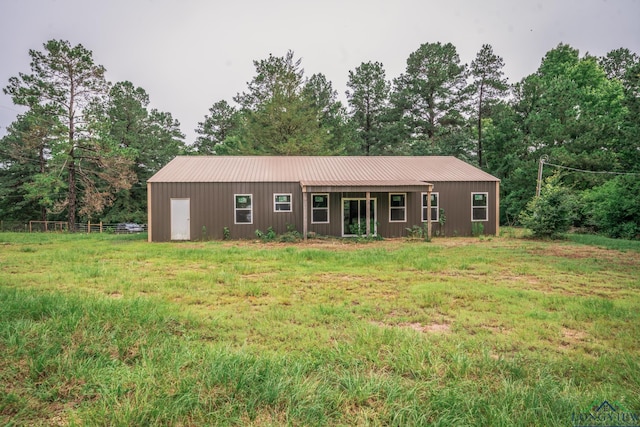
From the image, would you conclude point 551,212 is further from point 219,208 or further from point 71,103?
point 71,103

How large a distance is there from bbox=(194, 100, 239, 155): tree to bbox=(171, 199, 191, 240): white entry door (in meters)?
23.7

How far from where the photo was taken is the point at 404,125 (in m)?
30.0

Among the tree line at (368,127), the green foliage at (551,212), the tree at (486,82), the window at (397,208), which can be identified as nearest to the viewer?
the green foliage at (551,212)

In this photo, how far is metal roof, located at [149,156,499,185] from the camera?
611 inches

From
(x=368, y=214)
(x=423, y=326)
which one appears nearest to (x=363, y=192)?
(x=368, y=214)

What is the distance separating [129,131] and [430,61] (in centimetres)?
2812

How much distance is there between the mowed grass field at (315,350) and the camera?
7.58ft

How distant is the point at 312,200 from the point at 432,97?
2028 cm

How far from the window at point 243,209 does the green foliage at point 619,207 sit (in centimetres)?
1496

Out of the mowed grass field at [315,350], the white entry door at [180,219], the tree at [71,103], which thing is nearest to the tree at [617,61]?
A: the mowed grass field at [315,350]

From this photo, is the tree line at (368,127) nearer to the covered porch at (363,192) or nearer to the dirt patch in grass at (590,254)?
the dirt patch in grass at (590,254)

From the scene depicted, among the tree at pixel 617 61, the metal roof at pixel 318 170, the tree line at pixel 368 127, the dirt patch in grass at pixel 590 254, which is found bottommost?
the dirt patch in grass at pixel 590 254

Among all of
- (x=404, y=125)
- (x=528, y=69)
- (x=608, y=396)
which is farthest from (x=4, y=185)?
(x=528, y=69)

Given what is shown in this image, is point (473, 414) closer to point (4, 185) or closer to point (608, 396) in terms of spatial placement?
point (608, 396)
